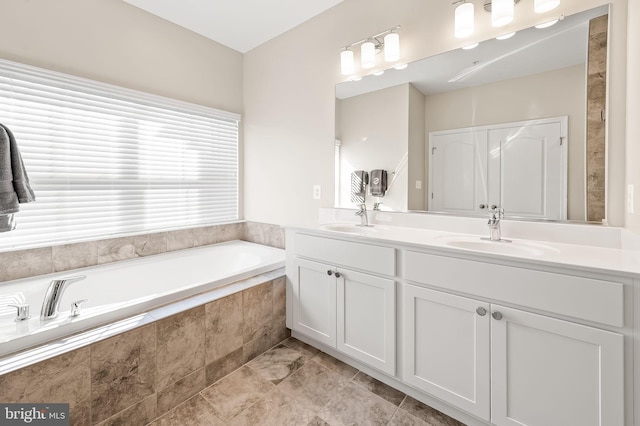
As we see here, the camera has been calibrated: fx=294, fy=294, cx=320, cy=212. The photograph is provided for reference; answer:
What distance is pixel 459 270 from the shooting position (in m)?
1.31

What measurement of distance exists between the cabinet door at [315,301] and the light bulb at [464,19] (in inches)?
61.1

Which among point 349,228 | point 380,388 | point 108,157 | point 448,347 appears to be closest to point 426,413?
point 380,388

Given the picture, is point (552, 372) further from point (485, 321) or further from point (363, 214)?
point (363, 214)

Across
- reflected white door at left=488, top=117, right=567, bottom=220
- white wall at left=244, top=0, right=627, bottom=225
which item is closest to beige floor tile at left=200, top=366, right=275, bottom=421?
white wall at left=244, top=0, right=627, bottom=225

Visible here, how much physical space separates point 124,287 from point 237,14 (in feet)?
7.55

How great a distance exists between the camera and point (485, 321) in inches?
48.9

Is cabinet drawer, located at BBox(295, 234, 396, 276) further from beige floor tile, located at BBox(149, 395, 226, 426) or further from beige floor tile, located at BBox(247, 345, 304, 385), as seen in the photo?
beige floor tile, located at BBox(149, 395, 226, 426)

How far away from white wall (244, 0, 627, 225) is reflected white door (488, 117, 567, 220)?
0.61 ft

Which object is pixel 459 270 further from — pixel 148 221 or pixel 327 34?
pixel 148 221

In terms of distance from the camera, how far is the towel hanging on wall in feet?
4.43

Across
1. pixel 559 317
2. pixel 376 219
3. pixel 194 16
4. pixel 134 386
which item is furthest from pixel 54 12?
pixel 559 317

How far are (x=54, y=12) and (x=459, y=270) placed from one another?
2892mm

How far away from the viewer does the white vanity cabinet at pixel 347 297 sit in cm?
157

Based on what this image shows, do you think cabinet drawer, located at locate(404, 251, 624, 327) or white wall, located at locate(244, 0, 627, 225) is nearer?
cabinet drawer, located at locate(404, 251, 624, 327)
